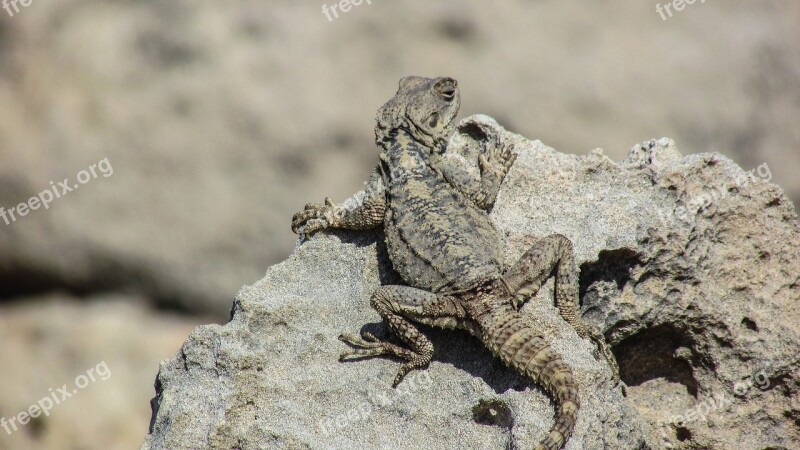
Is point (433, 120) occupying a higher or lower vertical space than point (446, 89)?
lower

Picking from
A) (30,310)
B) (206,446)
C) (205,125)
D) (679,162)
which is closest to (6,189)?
(30,310)

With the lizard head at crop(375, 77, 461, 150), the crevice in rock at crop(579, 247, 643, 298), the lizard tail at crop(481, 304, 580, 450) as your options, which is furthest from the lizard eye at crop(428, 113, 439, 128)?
the lizard tail at crop(481, 304, 580, 450)

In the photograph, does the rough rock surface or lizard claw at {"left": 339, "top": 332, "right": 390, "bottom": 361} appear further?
lizard claw at {"left": 339, "top": 332, "right": 390, "bottom": 361}

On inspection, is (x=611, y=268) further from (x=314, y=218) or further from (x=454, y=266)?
(x=314, y=218)

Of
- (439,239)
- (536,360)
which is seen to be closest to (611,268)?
(536,360)

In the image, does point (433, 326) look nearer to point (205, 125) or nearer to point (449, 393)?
point (449, 393)

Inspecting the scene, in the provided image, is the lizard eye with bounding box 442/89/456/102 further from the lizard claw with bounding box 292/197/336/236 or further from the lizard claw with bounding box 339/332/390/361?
the lizard claw with bounding box 339/332/390/361
